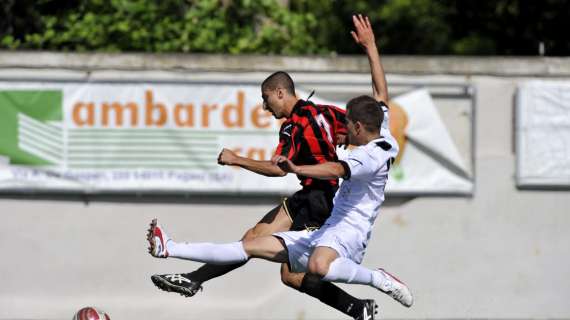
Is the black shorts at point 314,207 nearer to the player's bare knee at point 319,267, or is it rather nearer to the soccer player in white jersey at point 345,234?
the soccer player in white jersey at point 345,234

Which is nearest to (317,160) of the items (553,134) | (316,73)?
(316,73)

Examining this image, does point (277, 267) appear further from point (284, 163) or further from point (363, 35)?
point (284, 163)

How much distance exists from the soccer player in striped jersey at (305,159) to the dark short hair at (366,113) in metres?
0.48

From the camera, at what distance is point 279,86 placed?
28.2 feet

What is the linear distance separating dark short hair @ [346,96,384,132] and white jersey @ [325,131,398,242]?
0.13 meters

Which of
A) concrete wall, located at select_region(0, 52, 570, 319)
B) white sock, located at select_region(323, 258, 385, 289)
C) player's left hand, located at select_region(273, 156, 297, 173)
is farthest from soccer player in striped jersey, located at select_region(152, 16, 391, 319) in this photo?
concrete wall, located at select_region(0, 52, 570, 319)

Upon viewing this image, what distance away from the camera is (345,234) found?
8.41m

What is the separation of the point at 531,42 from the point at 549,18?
913mm

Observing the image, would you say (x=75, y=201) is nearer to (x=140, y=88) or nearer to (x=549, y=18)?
(x=140, y=88)

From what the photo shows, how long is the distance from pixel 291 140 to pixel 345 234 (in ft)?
2.50

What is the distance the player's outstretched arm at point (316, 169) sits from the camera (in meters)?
7.64

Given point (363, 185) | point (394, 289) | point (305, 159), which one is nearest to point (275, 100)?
point (305, 159)

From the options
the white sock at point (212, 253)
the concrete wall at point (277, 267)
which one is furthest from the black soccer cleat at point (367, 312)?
the concrete wall at point (277, 267)

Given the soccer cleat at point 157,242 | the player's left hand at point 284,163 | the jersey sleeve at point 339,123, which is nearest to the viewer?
the player's left hand at point 284,163
